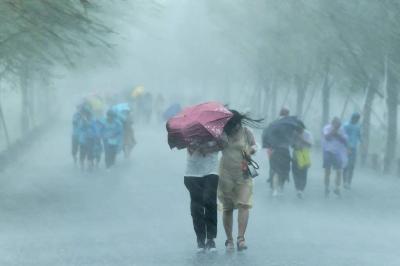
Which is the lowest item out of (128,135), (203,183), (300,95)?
(203,183)

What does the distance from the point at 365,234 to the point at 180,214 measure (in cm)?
300

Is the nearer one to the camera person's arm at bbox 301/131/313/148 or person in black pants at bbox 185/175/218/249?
person in black pants at bbox 185/175/218/249

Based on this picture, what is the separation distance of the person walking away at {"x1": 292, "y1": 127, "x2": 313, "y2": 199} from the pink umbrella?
23.0ft

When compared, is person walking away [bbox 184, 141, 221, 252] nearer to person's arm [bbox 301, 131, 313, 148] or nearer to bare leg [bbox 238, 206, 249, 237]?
bare leg [bbox 238, 206, 249, 237]

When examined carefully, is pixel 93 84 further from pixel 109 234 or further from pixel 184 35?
pixel 109 234

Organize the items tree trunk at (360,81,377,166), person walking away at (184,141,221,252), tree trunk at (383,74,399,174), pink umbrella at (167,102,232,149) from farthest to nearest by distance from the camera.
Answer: tree trunk at (360,81,377,166) → tree trunk at (383,74,399,174) → person walking away at (184,141,221,252) → pink umbrella at (167,102,232,149)

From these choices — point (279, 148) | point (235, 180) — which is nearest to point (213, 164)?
point (235, 180)

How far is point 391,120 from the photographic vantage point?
87.6 ft

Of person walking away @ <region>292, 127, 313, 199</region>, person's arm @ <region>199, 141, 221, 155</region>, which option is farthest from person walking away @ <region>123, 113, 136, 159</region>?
person's arm @ <region>199, 141, 221, 155</region>

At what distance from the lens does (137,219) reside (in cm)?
1368

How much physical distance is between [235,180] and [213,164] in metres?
0.37

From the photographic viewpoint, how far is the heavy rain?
1034 cm

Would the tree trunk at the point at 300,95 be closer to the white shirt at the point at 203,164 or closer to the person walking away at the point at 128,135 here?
the person walking away at the point at 128,135

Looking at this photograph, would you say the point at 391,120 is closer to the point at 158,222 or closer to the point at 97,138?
the point at 97,138
